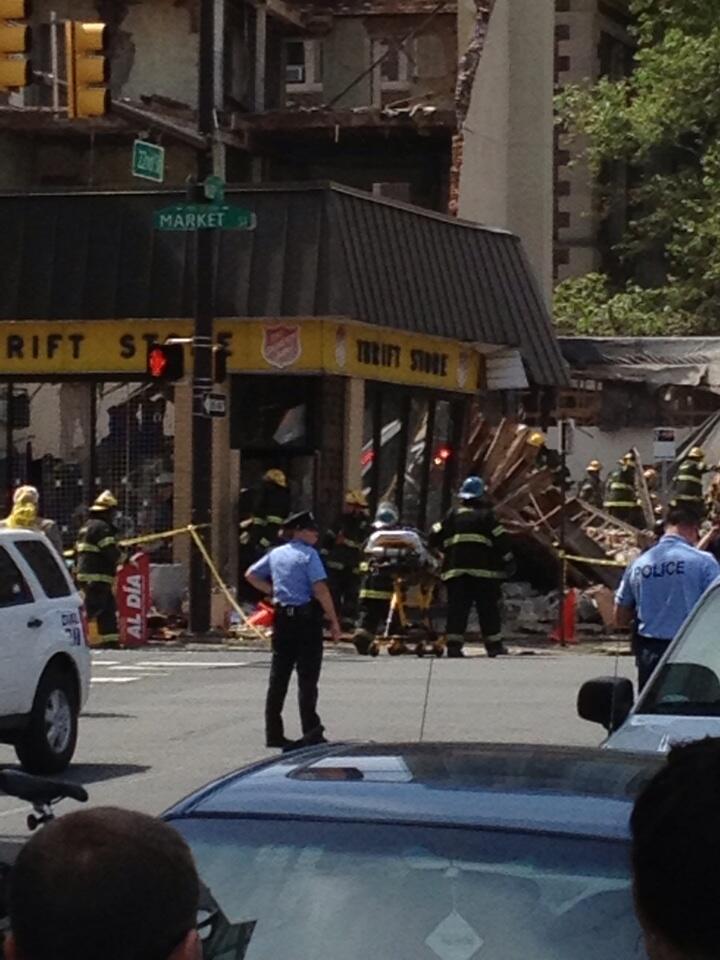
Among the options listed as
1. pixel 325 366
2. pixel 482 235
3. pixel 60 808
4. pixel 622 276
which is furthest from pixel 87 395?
pixel 622 276

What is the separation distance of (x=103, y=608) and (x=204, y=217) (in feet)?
14.9

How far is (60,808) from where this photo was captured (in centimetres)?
1291

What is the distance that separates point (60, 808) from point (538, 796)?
28.0 ft

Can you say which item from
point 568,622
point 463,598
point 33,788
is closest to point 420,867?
point 33,788

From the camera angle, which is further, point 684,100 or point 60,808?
point 684,100

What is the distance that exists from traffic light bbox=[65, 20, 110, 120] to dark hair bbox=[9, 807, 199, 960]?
1783 centimetres

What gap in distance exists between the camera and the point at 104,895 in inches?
105

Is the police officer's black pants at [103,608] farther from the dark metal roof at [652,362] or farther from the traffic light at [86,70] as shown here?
the dark metal roof at [652,362]

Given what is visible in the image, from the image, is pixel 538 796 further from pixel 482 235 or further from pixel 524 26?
pixel 524 26

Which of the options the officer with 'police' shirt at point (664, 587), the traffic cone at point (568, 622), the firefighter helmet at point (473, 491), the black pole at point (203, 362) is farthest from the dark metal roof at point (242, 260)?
the officer with 'police' shirt at point (664, 587)

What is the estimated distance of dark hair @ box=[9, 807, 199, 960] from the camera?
105 inches

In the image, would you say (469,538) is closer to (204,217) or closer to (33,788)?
(204,217)

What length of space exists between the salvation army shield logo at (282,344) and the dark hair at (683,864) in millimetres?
29694

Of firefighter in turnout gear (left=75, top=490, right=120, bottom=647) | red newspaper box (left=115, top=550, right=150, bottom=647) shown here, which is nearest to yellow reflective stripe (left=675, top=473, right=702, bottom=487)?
red newspaper box (left=115, top=550, right=150, bottom=647)
